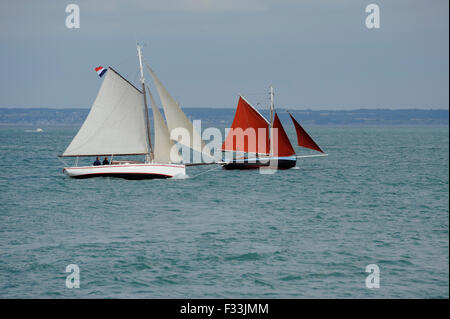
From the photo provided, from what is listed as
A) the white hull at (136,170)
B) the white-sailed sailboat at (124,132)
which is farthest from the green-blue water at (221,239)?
the white-sailed sailboat at (124,132)

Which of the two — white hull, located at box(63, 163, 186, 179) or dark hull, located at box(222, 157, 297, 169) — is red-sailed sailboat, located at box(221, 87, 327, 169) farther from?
white hull, located at box(63, 163, 186, 179)

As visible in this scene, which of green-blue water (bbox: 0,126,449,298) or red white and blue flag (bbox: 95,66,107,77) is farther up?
red white and blue flag (bbox: 95,66,107,77)

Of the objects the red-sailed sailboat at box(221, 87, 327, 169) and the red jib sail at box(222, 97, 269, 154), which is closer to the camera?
the red-sailed sailboat at box(221, 87, 327, 169)

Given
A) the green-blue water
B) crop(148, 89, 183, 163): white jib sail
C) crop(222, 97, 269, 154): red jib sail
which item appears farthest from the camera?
crop(222, 97, 269, 154): red jib sail

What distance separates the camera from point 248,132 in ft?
185

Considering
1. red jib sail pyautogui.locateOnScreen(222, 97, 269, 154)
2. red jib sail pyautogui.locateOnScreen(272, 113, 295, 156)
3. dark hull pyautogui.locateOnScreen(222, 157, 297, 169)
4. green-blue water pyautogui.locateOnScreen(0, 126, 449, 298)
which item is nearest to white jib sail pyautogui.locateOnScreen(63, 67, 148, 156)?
green-blue water pyautogui.locateOnScreen(0, 126, 449, 298)

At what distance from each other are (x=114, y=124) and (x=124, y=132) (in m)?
0.92

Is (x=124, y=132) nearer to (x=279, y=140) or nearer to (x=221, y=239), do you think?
(x=279, y=140)

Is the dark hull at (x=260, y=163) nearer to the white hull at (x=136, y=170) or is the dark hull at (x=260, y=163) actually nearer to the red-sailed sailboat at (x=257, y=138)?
the red-sailed sailboat at (x=257, y=138)

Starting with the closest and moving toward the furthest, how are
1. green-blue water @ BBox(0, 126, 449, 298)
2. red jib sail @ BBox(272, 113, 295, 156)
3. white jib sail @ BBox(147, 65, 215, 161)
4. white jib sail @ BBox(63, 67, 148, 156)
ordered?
green-blue water @ BBox(0, 126, 449, 298) → white jib sail @ BBox(147, 65, 215, 161) → white jib sail @ BBox(63, 67, 148, 156) → red jib sail @ BBox(272, 113, 295, 156)

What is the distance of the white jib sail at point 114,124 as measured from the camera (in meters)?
44.9

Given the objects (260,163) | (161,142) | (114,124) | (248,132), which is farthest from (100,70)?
(260,163)

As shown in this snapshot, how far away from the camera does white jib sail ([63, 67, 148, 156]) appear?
147ft
